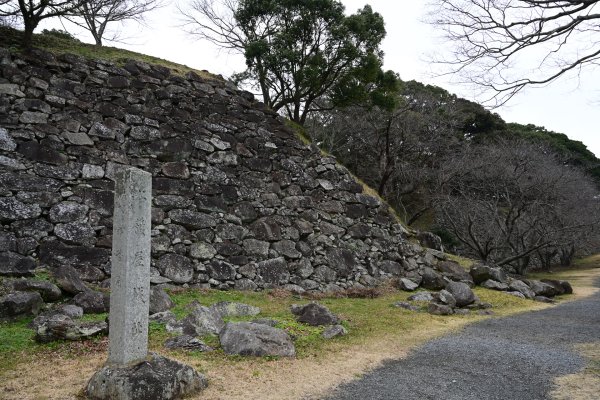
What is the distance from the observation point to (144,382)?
399 cm

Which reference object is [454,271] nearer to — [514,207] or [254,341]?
[514,207]

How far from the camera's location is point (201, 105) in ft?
38.0

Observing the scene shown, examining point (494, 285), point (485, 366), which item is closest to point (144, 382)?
point (485, 366)

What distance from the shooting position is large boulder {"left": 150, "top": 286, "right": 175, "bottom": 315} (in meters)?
7.26

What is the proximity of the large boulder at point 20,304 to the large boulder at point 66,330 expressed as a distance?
0.58 meters

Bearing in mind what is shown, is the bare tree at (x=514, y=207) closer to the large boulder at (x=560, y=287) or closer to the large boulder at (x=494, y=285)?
the large boulder at (x=560, y=287)

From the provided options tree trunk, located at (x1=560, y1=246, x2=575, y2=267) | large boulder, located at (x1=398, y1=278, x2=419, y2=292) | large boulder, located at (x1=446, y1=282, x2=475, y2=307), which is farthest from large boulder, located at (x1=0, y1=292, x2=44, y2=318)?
tree trunk, located at (x1=560, y1=246, x2=575, y2=267)

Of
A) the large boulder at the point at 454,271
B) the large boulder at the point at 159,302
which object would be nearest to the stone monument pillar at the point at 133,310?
the large boulder at the point at 159,302

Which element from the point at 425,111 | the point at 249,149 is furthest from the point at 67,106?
the point at 425,111

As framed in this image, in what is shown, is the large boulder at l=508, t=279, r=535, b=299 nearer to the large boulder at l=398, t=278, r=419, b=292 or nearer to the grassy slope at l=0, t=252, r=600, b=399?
the large boulder at l=398, t=278, r=419, b=292

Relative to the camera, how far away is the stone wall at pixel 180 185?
8648 mm

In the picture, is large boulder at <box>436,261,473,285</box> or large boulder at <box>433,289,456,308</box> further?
large boulder at <box>436,261,473,285</box>

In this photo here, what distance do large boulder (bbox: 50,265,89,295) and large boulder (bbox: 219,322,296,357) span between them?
9.96 feet

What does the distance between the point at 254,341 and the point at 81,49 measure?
9305 mm
